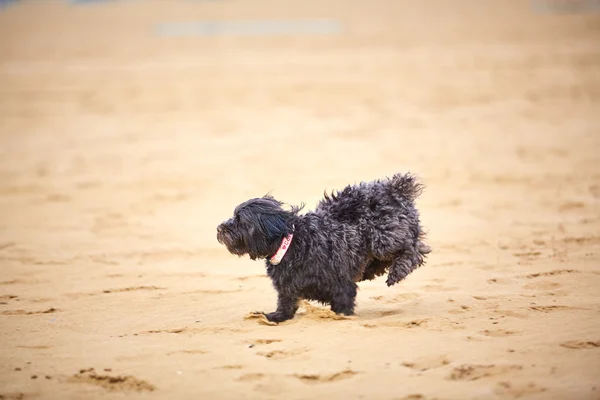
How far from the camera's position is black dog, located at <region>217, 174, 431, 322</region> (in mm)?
6098

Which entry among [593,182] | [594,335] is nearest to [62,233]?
[594,335]

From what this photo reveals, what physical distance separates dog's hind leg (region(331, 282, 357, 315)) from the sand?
0.35 feet

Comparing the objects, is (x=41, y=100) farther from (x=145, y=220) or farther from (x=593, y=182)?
(x=593, y=182)

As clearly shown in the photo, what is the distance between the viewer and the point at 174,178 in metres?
11.9

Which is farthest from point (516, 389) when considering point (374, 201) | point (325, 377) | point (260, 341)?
point (374, 201)

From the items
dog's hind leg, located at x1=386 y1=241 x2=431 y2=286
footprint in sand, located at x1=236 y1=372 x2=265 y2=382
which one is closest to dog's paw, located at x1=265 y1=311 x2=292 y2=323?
dog's hind leg, located at x1=386 y1=241 x2=431 y2=286

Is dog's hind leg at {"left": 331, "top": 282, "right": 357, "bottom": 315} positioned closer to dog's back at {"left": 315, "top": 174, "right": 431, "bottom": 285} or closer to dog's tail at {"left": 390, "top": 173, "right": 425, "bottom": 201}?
dog's back at {"left": 315, "top": 174, "right": 431, "bottom": 285}

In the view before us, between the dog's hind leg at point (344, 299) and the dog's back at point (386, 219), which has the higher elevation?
the dog's back at point (386, 219)

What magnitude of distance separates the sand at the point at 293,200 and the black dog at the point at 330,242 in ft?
0.93

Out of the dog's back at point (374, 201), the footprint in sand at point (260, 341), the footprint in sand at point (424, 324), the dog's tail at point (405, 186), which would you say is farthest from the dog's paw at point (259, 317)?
the dog's tail at point (405, 186)

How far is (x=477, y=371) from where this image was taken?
4.99 metres

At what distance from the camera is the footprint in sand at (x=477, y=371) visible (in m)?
4.92

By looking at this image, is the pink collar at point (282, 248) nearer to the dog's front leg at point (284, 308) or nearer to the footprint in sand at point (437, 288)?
the dog's front leg at point (284, 308)

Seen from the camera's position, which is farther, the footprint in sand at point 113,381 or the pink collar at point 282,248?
the pink collar at point 282,248
